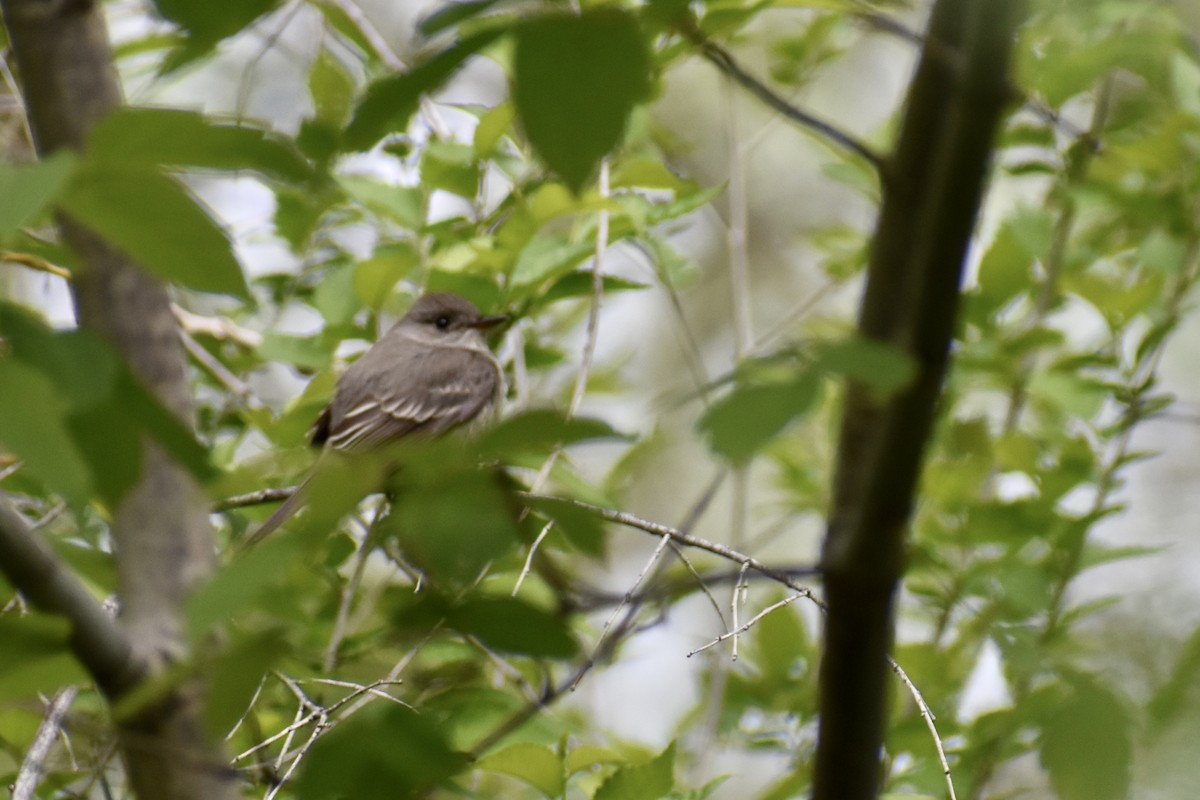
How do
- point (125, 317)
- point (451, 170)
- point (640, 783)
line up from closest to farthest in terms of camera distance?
point (125, 317) → point (640, 783) → point (451, 170)

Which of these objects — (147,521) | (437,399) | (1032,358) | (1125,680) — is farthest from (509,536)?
(437,399)

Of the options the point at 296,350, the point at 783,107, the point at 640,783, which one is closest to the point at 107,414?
the point at 783,107

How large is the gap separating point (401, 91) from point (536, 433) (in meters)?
0.26

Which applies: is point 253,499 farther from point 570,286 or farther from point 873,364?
point 873,364

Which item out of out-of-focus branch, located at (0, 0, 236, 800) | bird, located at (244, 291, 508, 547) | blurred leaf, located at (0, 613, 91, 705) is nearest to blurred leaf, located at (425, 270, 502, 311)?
bird, located at (244, 291, 508, 547)

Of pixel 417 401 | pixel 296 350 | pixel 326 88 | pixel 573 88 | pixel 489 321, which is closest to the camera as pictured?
pixel 573 88

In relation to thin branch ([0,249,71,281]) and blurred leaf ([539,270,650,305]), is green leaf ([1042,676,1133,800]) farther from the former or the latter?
blurred leaf ([539,270,650,305])

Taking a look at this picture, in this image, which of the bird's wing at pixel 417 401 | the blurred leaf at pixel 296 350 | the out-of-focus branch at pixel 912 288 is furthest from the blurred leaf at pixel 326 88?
the bird's wing at pixel 417 401

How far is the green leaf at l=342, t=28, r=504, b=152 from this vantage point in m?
0.90

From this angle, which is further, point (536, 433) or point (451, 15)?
point (536, 433)

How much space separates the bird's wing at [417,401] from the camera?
16.1 feet

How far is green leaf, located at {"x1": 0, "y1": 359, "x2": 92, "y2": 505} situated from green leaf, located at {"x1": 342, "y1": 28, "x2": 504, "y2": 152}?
30cm

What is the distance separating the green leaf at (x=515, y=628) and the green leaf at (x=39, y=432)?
295 mm

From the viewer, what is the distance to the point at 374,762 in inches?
39.9
